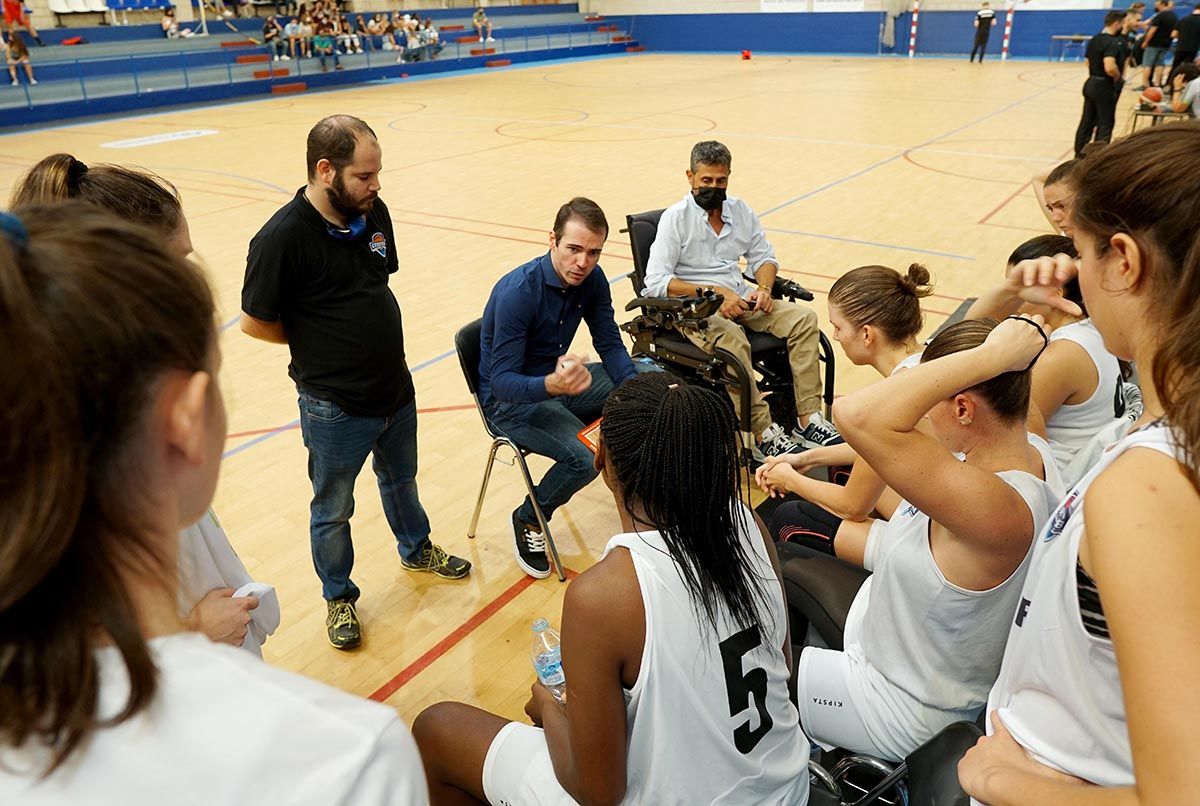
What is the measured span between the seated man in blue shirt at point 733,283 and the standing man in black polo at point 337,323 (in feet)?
5.31

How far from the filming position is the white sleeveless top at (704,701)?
4.61 ft

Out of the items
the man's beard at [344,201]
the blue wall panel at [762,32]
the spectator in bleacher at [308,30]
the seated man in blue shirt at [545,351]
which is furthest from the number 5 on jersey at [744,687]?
the blue wall panel at [762,32]

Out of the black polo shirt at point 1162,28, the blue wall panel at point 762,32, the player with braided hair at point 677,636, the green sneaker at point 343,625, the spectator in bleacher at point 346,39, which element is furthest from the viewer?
the blue wall panel at point 762,32

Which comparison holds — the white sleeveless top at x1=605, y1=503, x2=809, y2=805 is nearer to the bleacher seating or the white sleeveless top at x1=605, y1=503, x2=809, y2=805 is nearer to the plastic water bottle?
the plastic water bottle

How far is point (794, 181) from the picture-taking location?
401 inches

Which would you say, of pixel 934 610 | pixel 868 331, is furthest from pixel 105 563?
pixel 868 331

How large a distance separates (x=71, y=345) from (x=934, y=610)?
1671mm

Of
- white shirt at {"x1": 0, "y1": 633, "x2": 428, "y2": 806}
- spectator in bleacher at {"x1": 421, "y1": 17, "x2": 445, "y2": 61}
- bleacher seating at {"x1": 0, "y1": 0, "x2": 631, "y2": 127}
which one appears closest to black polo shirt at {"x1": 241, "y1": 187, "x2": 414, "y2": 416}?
white shirt at {"x1": 0, "y1": 633, "x2": 428, "y2": 806}

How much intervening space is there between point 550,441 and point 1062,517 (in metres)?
2.39

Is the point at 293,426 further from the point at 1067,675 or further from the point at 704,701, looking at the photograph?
the point at 1067,675

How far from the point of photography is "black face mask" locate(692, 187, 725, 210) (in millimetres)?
4445

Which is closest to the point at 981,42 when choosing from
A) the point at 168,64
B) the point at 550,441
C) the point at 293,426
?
the point at 168,64

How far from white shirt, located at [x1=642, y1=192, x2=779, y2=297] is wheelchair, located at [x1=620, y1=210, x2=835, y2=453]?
166mm

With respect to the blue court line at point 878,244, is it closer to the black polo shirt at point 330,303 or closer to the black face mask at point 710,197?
the black face mask at point 710,197
